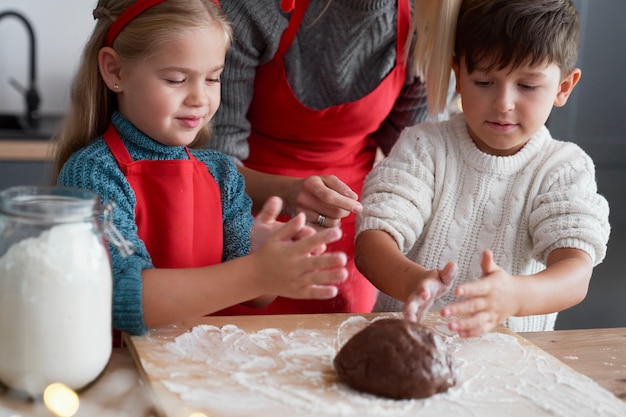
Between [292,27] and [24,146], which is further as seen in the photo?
[24,146]

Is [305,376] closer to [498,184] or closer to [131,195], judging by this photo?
[131,195]

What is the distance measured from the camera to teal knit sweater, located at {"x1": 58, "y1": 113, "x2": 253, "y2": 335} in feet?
3.37

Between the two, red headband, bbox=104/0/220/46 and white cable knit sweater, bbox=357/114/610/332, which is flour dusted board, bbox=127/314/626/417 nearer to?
white cable knit sweater, bbox=357/114/610/332

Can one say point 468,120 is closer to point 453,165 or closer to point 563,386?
point 453,165

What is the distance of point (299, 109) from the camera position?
5.53ft

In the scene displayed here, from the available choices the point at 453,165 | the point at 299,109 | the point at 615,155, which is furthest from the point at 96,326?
the point at 615,155

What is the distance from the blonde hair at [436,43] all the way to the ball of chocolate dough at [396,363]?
0.63 meters

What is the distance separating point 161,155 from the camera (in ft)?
4.12

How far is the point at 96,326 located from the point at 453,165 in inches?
30.5

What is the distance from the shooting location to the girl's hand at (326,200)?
1.30 meters

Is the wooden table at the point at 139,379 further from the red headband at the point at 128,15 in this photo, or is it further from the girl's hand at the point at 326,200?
the red headband at the point at 128,15

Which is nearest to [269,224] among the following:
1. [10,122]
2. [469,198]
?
[469,198]

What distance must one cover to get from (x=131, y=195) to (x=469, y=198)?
0.60 m

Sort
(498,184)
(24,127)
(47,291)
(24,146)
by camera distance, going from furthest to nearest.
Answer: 1. (24,127)
2. (24,146)
3. (498,184)
4. (47,291)
